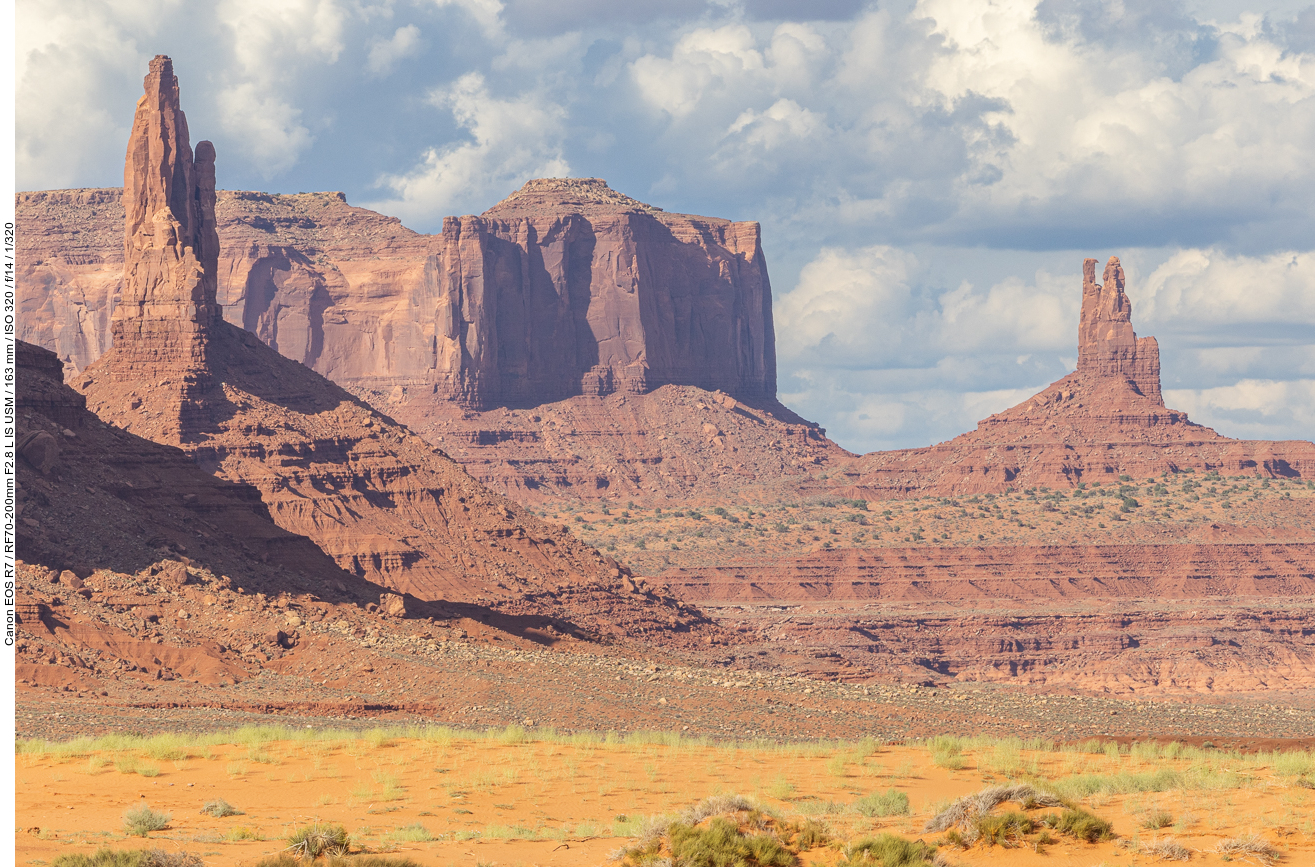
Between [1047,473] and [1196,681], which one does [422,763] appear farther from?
[1047,473]

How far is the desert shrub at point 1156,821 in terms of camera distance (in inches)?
1125

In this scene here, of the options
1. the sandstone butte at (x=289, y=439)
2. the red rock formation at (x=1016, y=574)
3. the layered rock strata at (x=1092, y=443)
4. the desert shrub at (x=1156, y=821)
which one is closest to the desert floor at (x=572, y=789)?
the desert shrub at (x=1156, y=821)

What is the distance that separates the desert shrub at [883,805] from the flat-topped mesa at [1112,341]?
130082mm

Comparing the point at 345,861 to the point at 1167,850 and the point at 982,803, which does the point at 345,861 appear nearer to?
the point at 982,803

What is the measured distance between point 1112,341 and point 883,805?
435 feet

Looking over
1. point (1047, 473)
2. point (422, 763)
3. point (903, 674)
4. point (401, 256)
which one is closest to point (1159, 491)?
point (1047, 473)

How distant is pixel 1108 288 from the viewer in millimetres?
162625

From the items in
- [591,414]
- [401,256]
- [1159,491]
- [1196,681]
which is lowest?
[1196,681]

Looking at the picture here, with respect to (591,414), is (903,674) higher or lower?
lower

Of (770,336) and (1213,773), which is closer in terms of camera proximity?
(1213,773)

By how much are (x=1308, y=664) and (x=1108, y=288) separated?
58279mm

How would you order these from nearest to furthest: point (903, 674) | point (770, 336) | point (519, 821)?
point (519, 821), point (903, 674), point (770, 336)

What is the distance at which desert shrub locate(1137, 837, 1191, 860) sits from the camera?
1041 inches

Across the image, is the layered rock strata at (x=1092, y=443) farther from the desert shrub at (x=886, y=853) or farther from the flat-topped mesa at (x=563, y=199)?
the desert shrub at (x=886, y=853)
